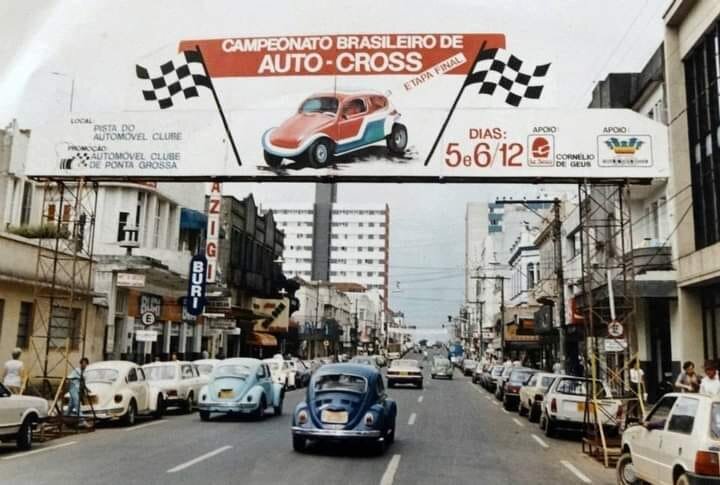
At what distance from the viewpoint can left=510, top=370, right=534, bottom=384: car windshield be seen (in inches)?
1065

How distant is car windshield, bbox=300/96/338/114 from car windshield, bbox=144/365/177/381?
1084cm

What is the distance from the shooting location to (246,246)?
54094 mm

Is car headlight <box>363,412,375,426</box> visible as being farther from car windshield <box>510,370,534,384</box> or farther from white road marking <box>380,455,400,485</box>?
car windshield <box>510,370,534,384</box>

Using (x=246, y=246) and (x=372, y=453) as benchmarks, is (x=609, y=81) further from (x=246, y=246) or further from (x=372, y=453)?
(x=246, y=246)

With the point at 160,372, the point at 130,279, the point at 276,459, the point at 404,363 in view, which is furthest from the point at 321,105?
the point at 404,363

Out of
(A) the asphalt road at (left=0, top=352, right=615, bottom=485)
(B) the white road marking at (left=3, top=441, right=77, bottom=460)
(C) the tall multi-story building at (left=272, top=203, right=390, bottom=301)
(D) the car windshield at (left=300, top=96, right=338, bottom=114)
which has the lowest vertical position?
(B) the white road marking at (left=3, top=441, right=77, bottom=460)

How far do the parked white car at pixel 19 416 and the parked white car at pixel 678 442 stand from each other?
11.1 meters

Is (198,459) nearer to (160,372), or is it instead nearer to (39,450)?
(39,450)

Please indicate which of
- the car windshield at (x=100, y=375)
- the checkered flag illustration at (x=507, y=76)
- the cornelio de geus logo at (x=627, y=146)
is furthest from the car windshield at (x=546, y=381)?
the car windshield at (x=100, y=375)

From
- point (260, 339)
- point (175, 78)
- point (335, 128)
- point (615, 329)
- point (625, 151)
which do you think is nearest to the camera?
point (615, 329)

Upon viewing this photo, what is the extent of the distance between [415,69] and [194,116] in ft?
17.8

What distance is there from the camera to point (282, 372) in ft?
119

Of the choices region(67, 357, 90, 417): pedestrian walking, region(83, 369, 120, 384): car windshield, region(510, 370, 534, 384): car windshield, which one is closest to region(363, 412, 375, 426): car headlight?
region(67, 357, 90, 417): pedestrian walking

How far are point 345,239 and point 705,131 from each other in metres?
147
